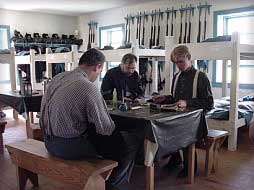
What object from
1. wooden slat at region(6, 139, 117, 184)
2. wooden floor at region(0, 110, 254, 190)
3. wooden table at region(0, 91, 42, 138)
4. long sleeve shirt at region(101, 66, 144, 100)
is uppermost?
long sleeve shirt at region(101, 66, 144, 100)

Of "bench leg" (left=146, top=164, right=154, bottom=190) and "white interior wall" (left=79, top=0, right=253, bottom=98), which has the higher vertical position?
"white interior wall" (left=79, top=0, right=253, bottom=98)

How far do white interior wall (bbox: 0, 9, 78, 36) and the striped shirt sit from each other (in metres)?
5.86

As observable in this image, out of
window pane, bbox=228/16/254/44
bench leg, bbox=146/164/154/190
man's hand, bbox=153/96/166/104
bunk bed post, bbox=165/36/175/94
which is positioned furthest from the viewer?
window pane, bbox=228/16/254/44

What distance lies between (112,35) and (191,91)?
17.0ft

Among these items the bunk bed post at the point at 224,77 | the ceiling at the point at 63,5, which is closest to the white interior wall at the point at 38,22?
the ceiling at the point at 63,5

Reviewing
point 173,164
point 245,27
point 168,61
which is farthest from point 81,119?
point 245,27

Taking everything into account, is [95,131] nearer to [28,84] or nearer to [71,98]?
[71,98]

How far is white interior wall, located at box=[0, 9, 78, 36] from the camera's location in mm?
7155

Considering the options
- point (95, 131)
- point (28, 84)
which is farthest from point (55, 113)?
point (28, 84)

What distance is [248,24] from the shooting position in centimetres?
523

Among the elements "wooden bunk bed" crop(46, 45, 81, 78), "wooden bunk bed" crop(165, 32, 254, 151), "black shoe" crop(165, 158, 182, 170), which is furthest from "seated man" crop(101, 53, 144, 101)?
"wooden bunk bed" crop(46, 45, 81, 78)

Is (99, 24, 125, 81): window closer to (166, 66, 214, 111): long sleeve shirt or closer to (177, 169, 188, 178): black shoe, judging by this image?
(166, 66, 214, 111): long sleeve shirt

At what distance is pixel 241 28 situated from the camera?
5348mm

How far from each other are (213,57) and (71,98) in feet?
7.34
